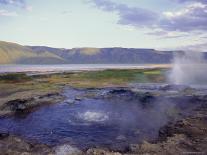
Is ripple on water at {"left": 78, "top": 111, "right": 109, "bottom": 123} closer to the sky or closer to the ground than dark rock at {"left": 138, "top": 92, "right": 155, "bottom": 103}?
closer to the ground

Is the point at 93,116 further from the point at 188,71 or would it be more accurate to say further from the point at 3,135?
the point at 188,71

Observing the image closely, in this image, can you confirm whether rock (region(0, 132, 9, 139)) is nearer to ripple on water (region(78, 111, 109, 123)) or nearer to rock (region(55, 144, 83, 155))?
rock (region(55, 144, 83, 155))

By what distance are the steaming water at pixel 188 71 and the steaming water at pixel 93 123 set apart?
3485cm

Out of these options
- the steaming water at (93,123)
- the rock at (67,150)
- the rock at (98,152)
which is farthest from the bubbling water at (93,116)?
the rock at (98,152)

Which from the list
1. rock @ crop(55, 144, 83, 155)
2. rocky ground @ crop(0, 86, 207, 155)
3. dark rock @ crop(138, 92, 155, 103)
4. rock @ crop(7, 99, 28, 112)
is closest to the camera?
rocky ground @ crop(0, 86, 207, 155)

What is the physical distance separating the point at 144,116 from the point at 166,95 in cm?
1550

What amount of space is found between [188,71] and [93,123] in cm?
5936

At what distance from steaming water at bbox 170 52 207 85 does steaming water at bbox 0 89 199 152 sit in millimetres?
34853

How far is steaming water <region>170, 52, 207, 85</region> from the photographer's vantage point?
72.3 metres

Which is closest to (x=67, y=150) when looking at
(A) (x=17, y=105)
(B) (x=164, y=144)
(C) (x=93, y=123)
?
(B) (x=164, y=144)

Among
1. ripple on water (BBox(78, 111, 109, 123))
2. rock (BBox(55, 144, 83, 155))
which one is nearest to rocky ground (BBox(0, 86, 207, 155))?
rock (BBox(55, 144, 83, 155))

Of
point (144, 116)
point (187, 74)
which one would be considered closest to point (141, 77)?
point (187, 74)

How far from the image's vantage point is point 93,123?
28156mm

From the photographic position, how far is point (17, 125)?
2872 cm
